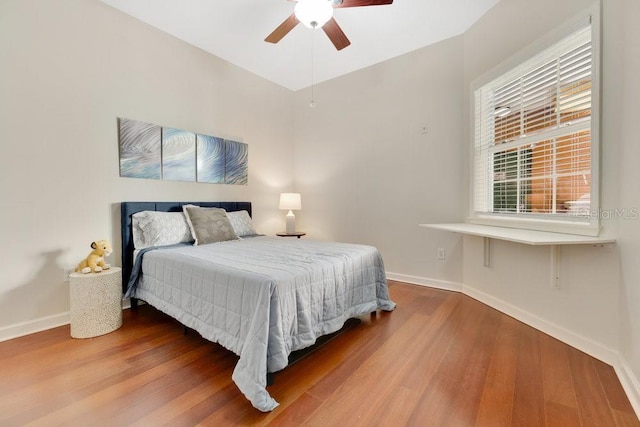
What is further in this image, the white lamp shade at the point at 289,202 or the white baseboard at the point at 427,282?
Answer: the white lamp shade at the point at 289,202

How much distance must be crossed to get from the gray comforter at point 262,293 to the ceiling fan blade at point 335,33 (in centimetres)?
181

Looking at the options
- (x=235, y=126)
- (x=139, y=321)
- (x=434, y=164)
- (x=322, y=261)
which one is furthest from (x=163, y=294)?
(x=434, y=164)

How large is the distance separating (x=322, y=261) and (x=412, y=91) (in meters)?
2.53

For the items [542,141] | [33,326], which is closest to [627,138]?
[542,141]

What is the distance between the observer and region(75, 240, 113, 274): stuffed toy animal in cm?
223

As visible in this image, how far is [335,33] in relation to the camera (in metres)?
2.38

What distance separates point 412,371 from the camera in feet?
5.56

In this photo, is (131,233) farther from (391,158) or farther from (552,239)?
(552,239)

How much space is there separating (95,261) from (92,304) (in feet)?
1.10

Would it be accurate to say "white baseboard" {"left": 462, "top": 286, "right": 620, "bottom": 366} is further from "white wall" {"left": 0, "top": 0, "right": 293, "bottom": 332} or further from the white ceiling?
"white wall" {"left": 0, "top": 0, "right": 293, "bottom": 332}

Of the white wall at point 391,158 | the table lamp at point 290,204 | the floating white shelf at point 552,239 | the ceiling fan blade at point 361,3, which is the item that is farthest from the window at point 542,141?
the table lamp at point 290,204

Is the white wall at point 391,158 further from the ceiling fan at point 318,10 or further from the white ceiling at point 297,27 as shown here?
the ceiling fan at point 318,10

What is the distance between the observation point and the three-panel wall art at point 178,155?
8.86 feet

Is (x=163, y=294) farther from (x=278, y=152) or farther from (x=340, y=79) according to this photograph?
(x=340, y=79)
